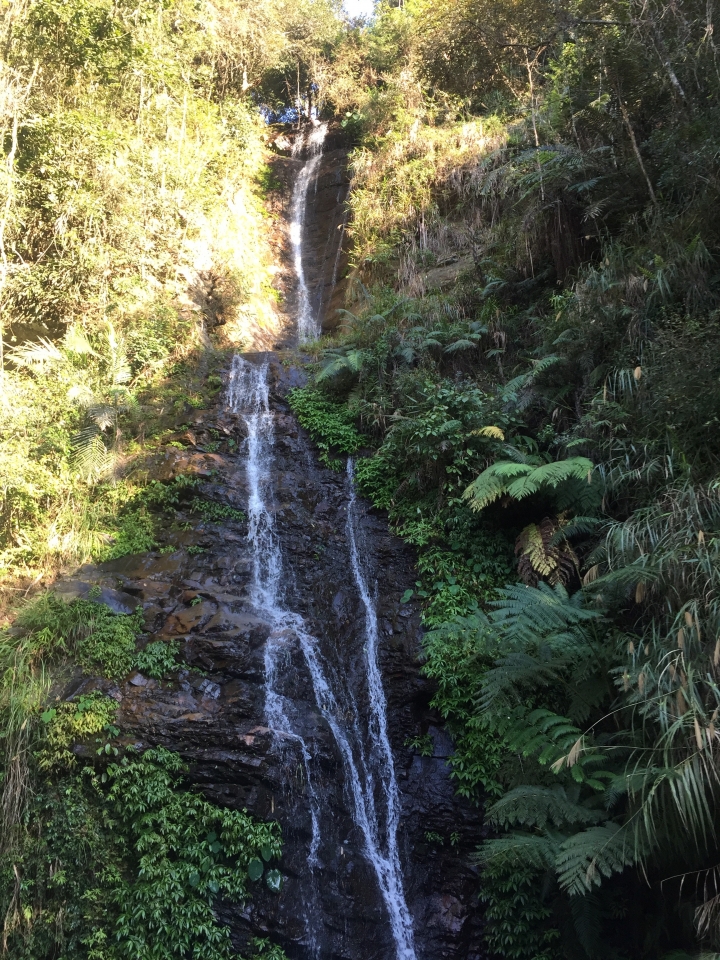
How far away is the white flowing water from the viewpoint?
219 inches

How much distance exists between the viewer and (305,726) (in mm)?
6250

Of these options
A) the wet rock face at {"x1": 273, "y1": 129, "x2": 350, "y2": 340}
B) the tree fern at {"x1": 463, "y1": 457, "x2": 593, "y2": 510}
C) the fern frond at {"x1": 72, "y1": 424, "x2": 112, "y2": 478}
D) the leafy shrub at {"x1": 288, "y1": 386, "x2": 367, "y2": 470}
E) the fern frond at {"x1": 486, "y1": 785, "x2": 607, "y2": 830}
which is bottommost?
the fern frond at {"x1": 486, "y1": 785, "x2": 607, "y2": 830}

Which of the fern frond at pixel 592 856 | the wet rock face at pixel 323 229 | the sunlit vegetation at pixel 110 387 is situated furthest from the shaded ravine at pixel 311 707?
the wet rock face at pixel 323 229

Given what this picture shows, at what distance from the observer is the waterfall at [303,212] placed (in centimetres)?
1438

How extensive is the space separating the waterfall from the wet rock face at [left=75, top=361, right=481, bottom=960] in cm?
724

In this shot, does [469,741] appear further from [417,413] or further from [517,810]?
[417,413]

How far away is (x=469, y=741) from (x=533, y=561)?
196 cm

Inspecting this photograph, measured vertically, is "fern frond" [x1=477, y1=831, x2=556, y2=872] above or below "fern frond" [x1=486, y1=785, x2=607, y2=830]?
below

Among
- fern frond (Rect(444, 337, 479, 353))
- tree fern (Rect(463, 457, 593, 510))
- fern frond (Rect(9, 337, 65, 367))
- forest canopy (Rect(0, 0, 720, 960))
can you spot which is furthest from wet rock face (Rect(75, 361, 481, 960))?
fern frond (Rect(9, 337, 65, 367))

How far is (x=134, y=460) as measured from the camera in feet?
30.4

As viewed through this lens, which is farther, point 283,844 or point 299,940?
point 283,844

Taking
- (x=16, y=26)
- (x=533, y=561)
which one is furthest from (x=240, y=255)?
(x=533, y=561)

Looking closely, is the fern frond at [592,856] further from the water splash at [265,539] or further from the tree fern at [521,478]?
the tree fern at [521,478]

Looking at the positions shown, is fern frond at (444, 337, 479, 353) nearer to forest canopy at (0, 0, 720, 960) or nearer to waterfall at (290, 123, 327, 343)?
forest canopy at (0, 0, 720, 960)
